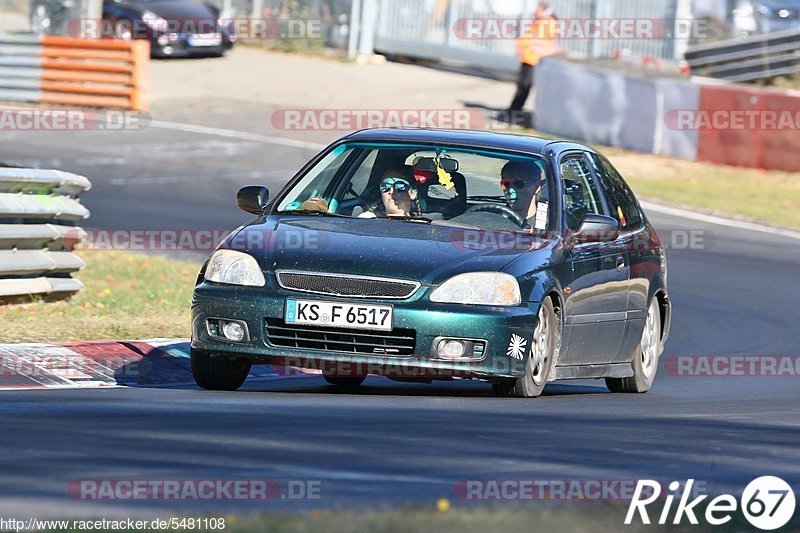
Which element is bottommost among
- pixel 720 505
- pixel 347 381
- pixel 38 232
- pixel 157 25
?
pixel 157 25

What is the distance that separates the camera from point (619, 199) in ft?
35.2

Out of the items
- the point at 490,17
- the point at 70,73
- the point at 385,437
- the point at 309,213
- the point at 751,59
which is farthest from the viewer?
the point at 490,17

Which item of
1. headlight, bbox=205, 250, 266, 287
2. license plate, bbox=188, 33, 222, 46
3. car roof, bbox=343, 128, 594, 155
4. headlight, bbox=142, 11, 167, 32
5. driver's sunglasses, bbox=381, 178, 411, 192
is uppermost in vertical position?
car roof, bbox=343, 128, 594, 155

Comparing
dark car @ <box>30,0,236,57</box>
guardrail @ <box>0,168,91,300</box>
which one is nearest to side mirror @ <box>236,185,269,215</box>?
guardrail @ <box>0,168,91,300</box>

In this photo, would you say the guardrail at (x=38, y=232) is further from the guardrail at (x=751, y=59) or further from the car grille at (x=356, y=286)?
the guardrail at (x=751, y=59)

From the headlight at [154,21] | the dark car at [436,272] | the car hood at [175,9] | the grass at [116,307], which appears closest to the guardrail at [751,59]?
the car hood at [175,9]

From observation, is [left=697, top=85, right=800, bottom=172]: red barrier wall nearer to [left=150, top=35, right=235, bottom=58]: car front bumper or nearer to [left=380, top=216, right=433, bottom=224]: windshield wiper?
[left=150, top=35, right=235, bottom=58]: car front bumper

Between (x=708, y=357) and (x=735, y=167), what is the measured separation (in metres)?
11.8

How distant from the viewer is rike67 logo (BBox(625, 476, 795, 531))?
5723 millimetres

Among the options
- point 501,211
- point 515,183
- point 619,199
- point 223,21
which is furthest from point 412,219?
point 223,21

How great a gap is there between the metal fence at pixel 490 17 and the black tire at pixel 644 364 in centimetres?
1983

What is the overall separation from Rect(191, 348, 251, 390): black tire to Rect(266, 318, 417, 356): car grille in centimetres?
58

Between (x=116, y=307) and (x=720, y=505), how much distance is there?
24.1 ft

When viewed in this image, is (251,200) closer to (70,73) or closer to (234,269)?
(234,269)
